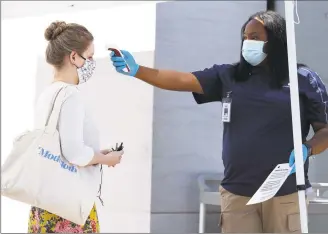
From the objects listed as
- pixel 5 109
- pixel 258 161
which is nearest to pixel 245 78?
pixel 258 161

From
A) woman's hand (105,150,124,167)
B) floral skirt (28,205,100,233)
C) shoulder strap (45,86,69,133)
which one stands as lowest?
floral skirt (28,205,100,233)

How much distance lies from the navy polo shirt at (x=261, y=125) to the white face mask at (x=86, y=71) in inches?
18.9

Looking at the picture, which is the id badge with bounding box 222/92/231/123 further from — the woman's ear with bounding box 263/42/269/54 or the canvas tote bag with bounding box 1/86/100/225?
the canvas tote bag with bounding box 1/86/100/225

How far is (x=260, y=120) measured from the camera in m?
1.78

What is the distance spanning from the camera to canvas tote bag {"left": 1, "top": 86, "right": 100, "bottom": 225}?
5.58 feet

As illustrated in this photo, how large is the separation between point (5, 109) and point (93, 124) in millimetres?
1276

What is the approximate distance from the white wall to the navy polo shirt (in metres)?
0.56

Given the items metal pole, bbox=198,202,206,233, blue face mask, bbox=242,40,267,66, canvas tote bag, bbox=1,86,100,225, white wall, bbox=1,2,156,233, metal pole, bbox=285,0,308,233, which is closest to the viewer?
metal pole, bbox=285,0,308,233

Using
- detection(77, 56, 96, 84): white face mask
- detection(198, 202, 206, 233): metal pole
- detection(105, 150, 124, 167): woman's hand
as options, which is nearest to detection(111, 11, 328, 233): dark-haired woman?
detection(77, 56, 96, 84): white face mask

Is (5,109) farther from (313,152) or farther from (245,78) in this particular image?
(313,152)

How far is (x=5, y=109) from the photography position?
9.62 feet

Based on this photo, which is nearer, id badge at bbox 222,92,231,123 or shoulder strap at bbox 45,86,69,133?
shoulder strap at bbox 45,86,69,133

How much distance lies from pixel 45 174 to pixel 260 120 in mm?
708

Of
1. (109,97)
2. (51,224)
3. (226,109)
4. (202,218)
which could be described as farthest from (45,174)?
(202,218)
